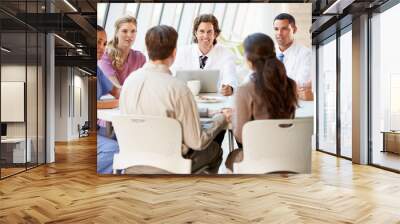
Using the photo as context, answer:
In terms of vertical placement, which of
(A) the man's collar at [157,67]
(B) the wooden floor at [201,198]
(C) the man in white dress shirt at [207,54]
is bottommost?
(B) the wooden floor at [201,198]

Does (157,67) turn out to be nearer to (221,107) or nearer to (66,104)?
(221,107)

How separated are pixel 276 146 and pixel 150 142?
169 cm

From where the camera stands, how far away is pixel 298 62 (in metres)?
5.61

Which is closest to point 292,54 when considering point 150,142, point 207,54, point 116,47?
point 207,54

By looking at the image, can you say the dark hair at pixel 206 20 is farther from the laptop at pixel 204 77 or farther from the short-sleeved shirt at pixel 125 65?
the short-sleeved shirt at pixel 125 65

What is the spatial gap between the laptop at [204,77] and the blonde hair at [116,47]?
87 cm

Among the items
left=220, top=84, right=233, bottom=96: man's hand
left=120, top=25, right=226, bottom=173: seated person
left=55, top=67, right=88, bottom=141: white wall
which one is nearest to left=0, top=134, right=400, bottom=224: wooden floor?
left=120, top=25, right=226, bottom=173: seated person

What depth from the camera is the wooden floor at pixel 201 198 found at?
394 centimetres

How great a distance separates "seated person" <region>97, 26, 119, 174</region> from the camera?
220 inches

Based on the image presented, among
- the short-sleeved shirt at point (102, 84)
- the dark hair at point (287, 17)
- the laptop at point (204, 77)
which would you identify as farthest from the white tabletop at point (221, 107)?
the dark hair at point (287, 17)

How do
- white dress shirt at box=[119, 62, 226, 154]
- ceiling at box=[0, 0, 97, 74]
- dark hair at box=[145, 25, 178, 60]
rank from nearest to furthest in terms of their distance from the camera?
white dress shirt at box=[119, 62, 226, 154], dark hair at box=[145, 25, 178, 60], ceiling at box=[0, 0, 97, 74]

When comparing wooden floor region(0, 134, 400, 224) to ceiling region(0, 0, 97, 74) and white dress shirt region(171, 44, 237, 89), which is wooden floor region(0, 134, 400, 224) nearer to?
white dress shirt region(171, 44, 237, 89)

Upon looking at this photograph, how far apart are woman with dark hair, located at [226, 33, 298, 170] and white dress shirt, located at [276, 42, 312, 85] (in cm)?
9

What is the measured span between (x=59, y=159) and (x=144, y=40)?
4496 mm
